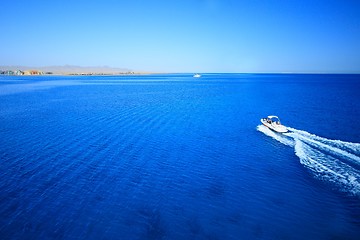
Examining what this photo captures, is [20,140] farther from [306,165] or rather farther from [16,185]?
[306,165]

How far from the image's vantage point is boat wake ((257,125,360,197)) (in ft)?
77.7

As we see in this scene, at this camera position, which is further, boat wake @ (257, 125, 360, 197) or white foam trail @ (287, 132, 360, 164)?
white foam trail @ (287, 132, 360, 164)

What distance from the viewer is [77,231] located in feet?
53.1

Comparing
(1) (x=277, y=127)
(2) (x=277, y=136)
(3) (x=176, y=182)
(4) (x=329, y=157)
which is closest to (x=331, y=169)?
(4) (x=329, y=157)

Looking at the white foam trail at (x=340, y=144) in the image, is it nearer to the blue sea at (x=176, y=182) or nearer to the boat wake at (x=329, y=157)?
the boat wake at (x=329, y=157)

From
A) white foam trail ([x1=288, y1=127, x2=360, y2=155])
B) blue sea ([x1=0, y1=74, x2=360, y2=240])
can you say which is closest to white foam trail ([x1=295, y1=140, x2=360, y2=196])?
blue sea ([x1=0, y1=74, x2=360, y2=240])

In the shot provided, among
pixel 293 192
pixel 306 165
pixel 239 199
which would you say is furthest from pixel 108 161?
pixel 306 165

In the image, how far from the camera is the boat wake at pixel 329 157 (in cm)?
A: 2369

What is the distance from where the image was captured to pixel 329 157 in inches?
1145

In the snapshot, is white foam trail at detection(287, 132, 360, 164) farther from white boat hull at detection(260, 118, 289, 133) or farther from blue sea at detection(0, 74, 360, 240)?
white boat hull at detection(260, 118, 289, 133)

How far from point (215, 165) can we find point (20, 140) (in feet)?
87.9

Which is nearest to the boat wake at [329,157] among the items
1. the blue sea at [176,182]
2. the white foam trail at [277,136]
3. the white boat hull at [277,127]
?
the white foam trail at [277,136]

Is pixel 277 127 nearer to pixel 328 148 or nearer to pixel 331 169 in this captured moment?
pixel 328 148

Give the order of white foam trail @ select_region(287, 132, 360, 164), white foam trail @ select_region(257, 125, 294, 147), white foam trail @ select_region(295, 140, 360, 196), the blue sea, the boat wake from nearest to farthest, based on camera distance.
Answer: the blue sea < white foam trail @ select_region(295, 140, 360, 196) < the boat wake < white foam trail @ select_region(287, 132, 360, 164) < white foam trail @ select_region(257, 125, 294, 147)
